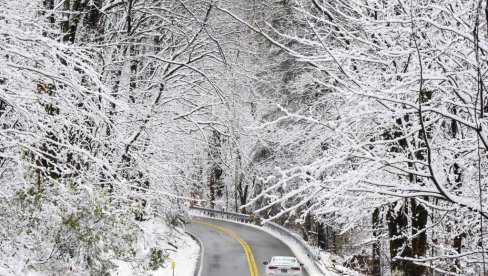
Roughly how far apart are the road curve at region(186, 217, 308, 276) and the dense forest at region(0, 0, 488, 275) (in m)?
5.24

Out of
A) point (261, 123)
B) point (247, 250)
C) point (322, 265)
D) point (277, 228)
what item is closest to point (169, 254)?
point (247, 250)

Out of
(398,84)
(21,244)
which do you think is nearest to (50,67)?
(398,84)

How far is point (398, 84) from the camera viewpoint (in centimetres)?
471

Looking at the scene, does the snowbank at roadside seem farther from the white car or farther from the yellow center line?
the yellow center line

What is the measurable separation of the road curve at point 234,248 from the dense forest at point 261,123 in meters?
5.24

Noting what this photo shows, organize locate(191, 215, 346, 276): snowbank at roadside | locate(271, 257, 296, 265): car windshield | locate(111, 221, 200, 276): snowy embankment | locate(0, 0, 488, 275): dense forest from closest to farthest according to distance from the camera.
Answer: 1. locate(0, 0, 488, 275): dense forest
2. locate(111, 221, 200, 276): snowy embankment
3. locate(271, 257, 296, 265): car windshield
4. locate(191, 215, 346, 276): snowbank at roadside

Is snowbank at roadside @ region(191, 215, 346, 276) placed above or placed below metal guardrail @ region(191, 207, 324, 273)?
below

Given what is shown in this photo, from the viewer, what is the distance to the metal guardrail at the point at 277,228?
71.7 feet

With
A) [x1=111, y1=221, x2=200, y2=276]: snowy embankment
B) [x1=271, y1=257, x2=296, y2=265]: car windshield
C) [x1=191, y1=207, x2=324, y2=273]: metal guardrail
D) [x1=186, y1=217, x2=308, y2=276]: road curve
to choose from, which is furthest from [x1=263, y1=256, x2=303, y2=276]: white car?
[x1=111, y1=221, x2=200, y2=276]: snowy embankment

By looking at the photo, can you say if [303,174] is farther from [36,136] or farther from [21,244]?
[21,244]

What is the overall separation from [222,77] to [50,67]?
9736 mm

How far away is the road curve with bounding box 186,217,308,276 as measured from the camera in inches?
858

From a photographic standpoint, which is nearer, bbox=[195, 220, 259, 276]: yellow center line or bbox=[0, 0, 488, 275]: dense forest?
bbox=[0, 0, 488, 275]: dense forest

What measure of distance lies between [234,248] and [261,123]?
69.8 feet
